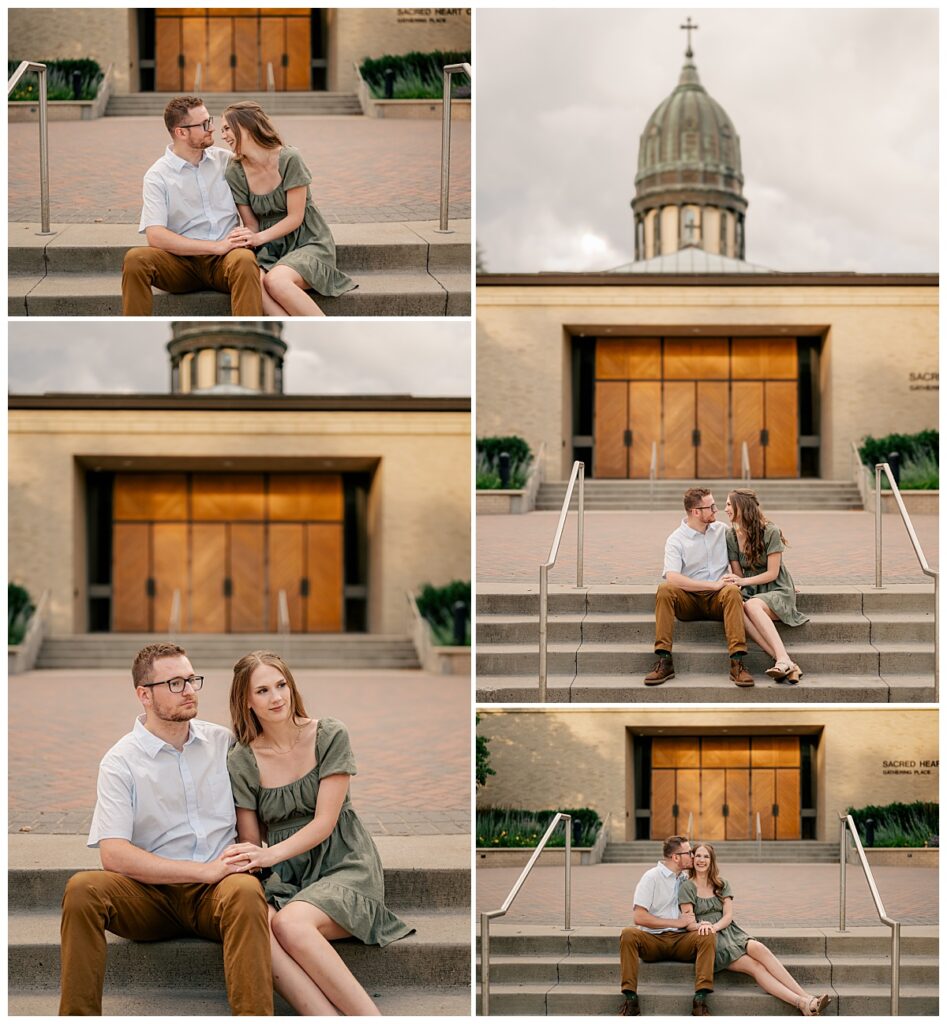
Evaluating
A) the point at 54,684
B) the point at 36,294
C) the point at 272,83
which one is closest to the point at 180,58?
the point at 272,83

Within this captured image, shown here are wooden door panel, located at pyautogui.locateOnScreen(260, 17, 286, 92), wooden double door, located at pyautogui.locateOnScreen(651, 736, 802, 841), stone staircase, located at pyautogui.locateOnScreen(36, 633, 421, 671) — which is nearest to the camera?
wooden door panel, located at pyautogui.locateOnScreen(260, 17, 286, 92)

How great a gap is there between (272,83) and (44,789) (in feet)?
36.6

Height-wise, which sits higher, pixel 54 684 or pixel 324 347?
pixel 324 347

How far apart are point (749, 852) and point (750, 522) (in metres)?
10.1

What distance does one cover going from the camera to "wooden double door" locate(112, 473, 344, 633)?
776 inches

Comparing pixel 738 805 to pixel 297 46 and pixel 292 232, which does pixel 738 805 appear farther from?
pixel 292 232

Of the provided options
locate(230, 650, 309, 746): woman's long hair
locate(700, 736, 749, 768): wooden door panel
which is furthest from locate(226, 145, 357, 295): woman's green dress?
locate(700, 736, 749, 768): wooden door panel

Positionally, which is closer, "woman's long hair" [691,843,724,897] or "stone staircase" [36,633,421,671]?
"woman's long hair" [691,843,724,897]

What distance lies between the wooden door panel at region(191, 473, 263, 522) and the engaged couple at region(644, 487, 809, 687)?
14808 mm

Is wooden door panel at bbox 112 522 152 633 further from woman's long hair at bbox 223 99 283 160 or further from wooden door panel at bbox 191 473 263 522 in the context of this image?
woman's long hair at bbox 223 99 283 160

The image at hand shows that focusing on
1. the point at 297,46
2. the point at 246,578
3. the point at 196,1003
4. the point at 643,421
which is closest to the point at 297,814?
the point at 196,1003

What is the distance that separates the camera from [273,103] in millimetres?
12742

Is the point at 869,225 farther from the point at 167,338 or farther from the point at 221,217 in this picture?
the point at 221,217

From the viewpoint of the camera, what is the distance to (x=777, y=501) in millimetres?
13992
